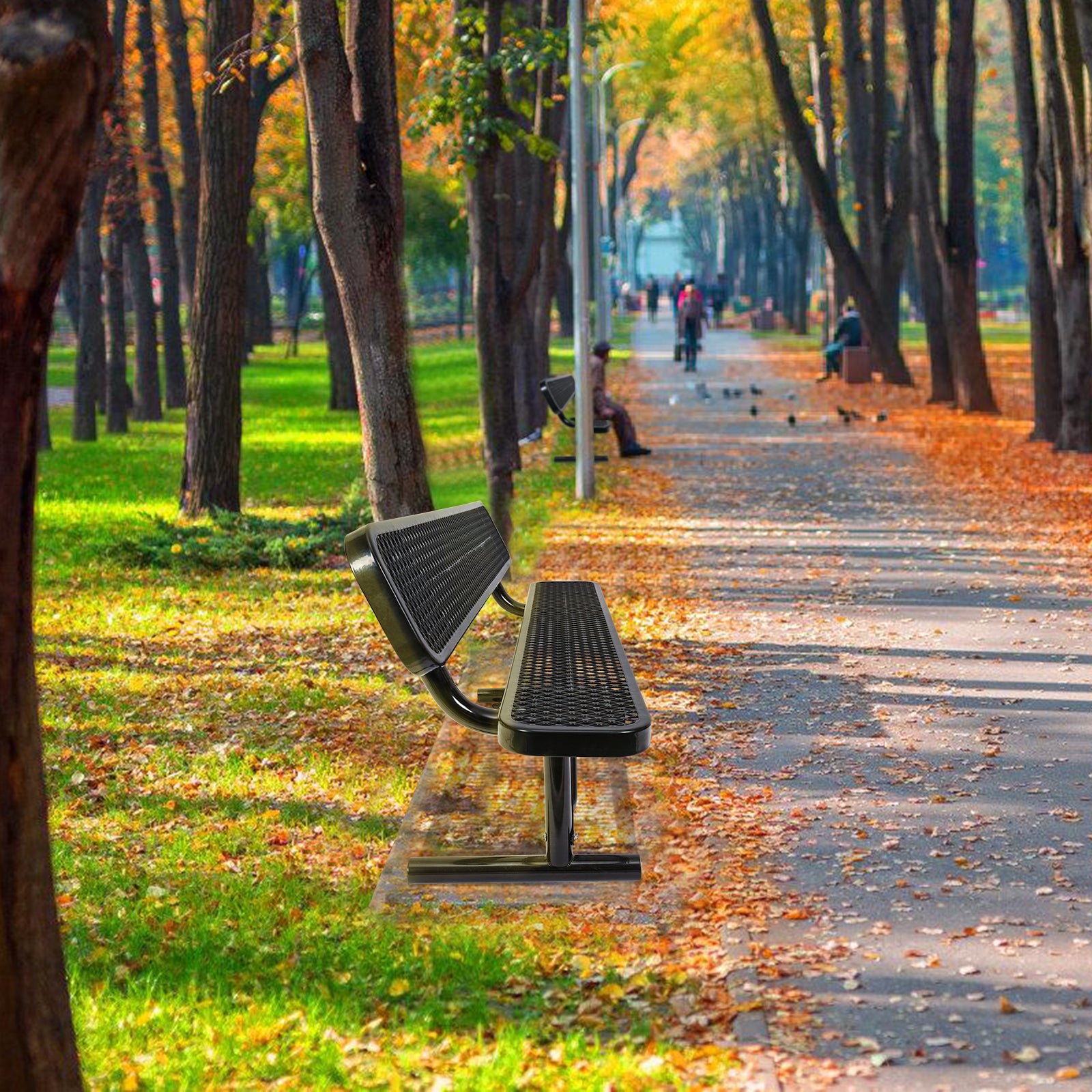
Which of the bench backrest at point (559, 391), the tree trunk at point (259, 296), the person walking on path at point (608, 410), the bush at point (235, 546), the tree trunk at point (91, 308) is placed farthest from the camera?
the tree trunk at point (259, 296)

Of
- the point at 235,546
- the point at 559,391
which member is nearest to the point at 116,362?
the point at 559,391

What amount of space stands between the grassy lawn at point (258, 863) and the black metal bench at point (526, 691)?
0.28m

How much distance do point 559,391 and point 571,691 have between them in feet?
41.9

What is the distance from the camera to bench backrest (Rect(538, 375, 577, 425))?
18.2 m

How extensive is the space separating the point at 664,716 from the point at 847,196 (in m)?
77.8

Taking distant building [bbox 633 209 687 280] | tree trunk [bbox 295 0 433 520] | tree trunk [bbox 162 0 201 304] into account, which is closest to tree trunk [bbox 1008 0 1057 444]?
tree trunk [bbox 162 0 201 304]

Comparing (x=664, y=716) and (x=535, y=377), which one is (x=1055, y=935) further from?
(x=535, y=377)

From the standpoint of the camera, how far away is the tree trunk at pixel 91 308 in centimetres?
2555

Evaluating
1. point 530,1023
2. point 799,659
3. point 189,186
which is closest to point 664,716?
point 799,659

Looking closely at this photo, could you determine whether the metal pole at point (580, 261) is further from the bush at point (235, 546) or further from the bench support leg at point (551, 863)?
the bench support leg at point (551, 863)

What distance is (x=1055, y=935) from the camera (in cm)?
561

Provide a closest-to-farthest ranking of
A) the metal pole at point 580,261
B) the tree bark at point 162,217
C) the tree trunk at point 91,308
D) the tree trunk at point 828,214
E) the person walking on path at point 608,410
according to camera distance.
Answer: the metal pole at point 580,261, the person walking on path at point 608,410, the tree trunk at point 91,308, the tree bark at point 162,217, the tree trunk at point 828,214

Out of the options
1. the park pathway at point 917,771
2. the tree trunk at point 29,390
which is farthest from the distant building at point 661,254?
the tree trunk at point 29,390

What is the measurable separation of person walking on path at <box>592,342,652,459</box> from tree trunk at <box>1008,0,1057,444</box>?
14.6 feet
